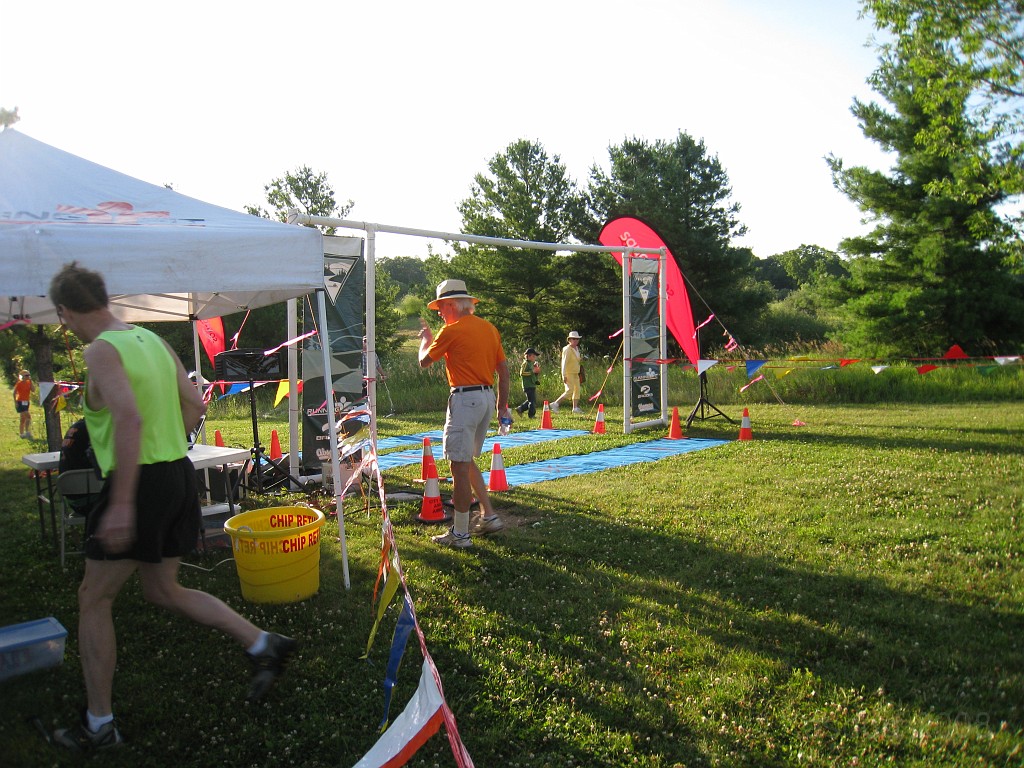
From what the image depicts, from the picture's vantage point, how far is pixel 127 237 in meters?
4.06

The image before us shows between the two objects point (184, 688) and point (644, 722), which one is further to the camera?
point (184, 688)

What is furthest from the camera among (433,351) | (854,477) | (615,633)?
(854,477)

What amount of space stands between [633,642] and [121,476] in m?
2.67

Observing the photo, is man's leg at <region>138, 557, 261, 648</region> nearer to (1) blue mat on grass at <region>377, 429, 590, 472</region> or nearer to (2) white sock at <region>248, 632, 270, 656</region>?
(2) white sock at <region>248, 632, 270, 656</region>

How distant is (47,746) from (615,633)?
9.01 feet

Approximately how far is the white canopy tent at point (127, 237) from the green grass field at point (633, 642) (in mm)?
1168

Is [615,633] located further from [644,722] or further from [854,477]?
[854,477]

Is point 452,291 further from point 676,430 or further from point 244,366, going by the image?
point 676,430

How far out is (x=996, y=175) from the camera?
1709 cm

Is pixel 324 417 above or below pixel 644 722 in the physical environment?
above

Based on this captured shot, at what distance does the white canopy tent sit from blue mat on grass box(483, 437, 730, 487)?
4145 mm

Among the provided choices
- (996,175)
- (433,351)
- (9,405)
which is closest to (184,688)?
(433,351)

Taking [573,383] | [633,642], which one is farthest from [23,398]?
[633,642]

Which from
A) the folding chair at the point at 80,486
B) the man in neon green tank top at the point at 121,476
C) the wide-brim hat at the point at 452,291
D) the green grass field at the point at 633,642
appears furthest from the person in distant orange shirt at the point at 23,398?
the man in neon green tank top at the point at 121,476
